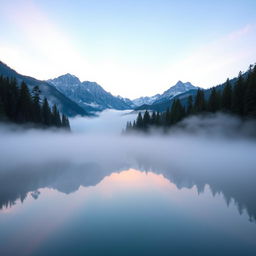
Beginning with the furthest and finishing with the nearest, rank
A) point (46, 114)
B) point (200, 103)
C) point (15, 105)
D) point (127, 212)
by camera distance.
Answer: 1. point (46, 114)
2. point (200, 103)
3. point (15, 105)
4. point (127, 212)

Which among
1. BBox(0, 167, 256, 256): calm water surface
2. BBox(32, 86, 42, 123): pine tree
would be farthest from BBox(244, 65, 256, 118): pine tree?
BBox(32, 86, 42, 123): pine tree

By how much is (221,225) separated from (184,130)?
46703 mm

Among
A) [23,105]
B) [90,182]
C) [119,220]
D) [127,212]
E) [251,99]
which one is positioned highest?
[23,105]

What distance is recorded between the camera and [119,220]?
31.0ft

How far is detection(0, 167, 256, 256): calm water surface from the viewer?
7.14 meters

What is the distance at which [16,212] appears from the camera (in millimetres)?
10188

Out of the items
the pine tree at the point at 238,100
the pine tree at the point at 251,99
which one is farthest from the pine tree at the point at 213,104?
the pine tree at the point at 251,99

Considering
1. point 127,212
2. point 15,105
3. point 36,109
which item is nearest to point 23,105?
point 15,105

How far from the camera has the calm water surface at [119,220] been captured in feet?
23.4

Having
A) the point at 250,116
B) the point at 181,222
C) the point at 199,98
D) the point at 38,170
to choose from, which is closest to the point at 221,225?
the point at 181,222

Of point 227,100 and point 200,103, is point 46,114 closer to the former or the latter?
point 200,103

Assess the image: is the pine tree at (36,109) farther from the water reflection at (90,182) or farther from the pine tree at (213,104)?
the pine tree at (213,104)

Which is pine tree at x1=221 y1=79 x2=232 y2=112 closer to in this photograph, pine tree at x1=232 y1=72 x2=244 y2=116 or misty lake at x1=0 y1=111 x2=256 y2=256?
pine tree at x1=232 y1=72 x2=244 y2=116

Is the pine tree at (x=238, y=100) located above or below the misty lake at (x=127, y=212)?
above
